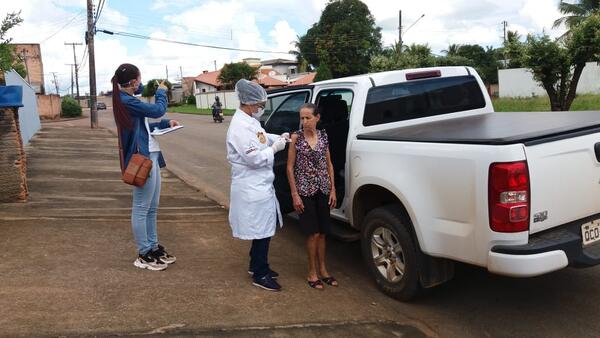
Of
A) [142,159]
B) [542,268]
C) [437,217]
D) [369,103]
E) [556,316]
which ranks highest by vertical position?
[369,103]

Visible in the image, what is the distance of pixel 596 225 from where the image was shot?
3.62m

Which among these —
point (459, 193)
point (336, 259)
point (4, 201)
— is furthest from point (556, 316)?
point (4, 201)

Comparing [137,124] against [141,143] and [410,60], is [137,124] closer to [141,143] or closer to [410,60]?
[141,143]

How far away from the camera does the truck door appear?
5387mm

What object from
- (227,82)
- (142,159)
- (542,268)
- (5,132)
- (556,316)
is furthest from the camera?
(227,82)

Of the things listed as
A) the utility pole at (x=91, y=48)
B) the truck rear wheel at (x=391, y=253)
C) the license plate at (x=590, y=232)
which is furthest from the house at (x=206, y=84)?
the license plate at (x=590, y=232)

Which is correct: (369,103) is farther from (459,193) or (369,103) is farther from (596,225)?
(596,225)

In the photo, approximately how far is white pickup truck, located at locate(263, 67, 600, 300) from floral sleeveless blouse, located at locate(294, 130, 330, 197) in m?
0.29

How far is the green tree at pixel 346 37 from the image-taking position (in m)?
59.3

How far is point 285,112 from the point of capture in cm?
612

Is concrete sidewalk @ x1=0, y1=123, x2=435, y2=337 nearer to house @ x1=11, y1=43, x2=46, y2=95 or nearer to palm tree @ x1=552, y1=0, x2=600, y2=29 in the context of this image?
palm tree @ x1=552, y1=0, x2=600, y2=29

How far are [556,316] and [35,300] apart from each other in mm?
3787

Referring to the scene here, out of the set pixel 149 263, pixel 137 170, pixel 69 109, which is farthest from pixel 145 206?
pixel 69 109

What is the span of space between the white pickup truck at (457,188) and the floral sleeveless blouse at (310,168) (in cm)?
29
